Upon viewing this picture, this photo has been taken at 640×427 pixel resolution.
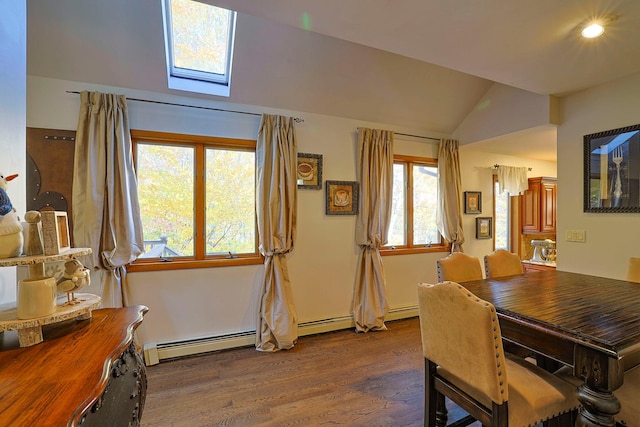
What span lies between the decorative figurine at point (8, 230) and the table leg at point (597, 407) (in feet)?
7.60

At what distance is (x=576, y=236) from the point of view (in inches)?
114

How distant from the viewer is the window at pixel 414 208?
3.83 m

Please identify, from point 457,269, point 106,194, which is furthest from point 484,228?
point 106,194

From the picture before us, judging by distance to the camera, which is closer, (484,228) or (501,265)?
(501,265)

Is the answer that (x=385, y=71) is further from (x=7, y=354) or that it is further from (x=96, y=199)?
(x=7, y=354)

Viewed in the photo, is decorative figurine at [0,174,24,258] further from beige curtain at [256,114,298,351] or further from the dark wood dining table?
the dark wood dining table

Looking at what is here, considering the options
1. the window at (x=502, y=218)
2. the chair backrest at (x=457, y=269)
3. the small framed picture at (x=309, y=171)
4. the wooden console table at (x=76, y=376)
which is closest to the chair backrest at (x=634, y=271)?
the chair backrest at (x=457, y=269)

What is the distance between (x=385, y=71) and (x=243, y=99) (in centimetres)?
151

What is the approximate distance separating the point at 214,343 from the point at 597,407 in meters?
2.78

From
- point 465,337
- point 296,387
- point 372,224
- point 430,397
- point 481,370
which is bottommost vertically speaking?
point 296,387

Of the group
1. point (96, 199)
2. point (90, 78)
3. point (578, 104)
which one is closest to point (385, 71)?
point (578, 104)

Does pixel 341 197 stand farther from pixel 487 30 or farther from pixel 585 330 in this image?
pixel 585 330

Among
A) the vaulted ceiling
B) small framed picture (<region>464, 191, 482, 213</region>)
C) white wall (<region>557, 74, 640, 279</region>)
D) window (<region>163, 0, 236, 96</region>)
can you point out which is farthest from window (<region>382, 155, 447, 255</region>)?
window (<region>163, 0, 236, 96</region>)

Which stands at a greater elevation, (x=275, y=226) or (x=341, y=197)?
(x=341, y=197)
